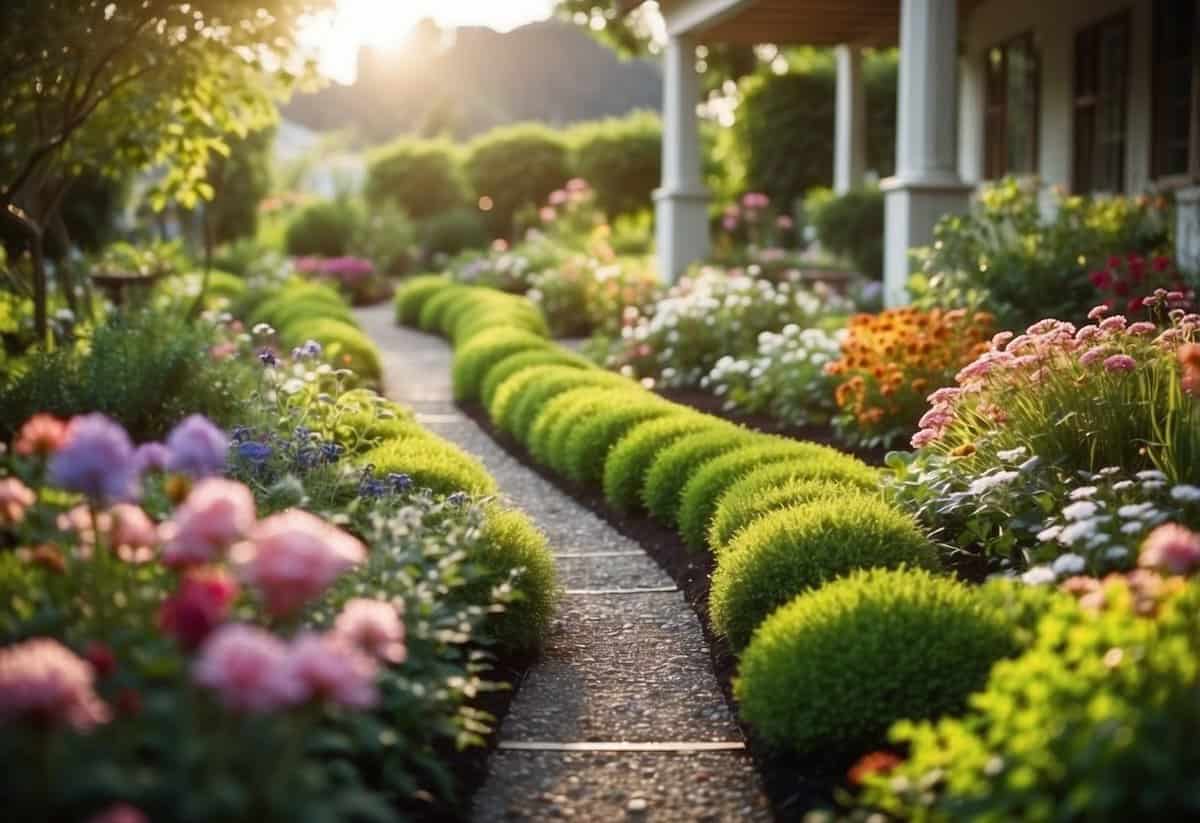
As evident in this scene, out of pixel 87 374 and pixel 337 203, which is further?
pixel 337 203

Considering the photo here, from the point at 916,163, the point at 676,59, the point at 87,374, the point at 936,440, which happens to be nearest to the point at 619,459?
the point at 936,440

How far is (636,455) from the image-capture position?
683 cm

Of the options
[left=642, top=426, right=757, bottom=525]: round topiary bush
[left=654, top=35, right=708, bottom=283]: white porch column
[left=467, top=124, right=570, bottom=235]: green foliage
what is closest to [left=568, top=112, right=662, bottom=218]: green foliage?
[left=467, top=124, right=570, bottom=235]: green foliage

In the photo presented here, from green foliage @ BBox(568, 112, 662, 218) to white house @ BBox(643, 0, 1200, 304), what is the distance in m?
10.7

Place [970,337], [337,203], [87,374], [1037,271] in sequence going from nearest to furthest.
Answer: [87,374] < [970,337] < [1037,271] < [337,203]

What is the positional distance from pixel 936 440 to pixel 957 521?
432 millimetres

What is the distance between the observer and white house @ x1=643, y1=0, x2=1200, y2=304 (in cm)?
933

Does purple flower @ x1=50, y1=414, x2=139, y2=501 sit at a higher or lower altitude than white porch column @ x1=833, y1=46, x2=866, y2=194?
lower

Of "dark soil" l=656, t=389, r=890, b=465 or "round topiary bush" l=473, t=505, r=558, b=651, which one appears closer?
"round topiary bush" l=473, t=505, r=558, b=651

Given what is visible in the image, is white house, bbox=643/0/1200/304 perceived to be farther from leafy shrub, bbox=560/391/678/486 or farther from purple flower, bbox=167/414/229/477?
purple flower, bbox=167/414/229/477

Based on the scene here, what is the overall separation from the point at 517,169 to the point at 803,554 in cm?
2471

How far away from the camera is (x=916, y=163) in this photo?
30.7 feet

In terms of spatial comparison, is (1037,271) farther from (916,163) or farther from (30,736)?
(30,736)

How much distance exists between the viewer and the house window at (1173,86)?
1034 cm
